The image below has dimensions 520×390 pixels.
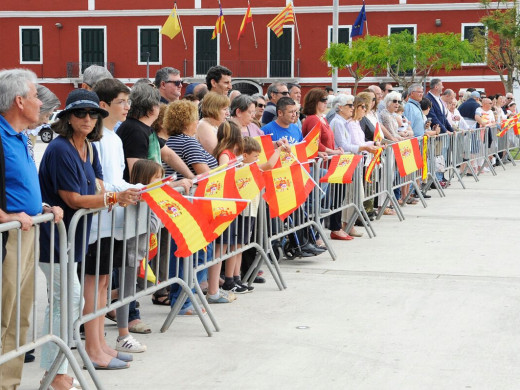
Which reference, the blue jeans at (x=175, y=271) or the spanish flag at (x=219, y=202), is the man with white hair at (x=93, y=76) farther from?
the blue jeans at (x=175, y=271)

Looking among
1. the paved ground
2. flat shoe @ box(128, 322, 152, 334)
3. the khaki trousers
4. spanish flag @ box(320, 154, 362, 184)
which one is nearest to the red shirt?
spanish flag @ box(320, 154, 362, 184)

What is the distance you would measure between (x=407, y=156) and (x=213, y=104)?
6.18 metres

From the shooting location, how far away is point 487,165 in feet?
71.3

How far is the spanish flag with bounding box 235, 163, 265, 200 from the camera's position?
25.9 ft

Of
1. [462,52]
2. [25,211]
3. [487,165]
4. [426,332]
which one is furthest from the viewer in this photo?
[462,52]

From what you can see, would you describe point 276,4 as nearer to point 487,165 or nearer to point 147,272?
point 487,165

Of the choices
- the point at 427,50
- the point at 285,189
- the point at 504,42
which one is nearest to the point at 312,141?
the point at 285,189

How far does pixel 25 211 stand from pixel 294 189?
14.4 feet

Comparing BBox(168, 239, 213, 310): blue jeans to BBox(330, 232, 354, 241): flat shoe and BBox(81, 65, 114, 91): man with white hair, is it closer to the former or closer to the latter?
BBox(81, 65, 114, 91): man with white hair

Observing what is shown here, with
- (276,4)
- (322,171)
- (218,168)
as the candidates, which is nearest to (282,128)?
(322,171)

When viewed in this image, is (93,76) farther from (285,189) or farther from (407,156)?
(407,156)

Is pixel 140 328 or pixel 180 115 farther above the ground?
pixel 180 115

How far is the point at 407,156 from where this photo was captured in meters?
13.9

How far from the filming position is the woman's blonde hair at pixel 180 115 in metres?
7.46
